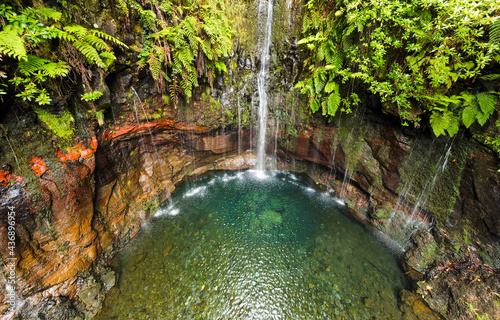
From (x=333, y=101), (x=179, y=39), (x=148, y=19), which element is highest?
(x=148, y=19)

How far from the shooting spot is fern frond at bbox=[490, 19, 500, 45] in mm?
3561

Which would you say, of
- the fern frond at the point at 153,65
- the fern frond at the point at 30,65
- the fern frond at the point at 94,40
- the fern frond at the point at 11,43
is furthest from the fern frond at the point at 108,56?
the fern frond at the point at 11,43

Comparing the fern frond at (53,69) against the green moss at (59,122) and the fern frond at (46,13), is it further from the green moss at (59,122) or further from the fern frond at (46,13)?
the green moss at (59,122)

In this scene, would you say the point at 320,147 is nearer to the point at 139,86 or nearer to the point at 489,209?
the point at 489,209

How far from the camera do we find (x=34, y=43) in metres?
3.48

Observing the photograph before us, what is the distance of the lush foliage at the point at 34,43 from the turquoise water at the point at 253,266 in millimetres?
5134

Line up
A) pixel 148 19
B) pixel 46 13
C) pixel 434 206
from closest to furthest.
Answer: pixel 46 13 < pixel 148 19 < pixel 434 206

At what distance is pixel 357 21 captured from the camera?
16.3ft

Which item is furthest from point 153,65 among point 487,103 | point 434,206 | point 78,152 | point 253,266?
point 434,206

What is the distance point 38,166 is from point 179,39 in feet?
16.4

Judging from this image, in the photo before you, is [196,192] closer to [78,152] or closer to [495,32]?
[78,152]

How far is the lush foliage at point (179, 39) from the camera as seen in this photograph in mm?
5441

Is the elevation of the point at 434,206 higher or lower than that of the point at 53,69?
lower

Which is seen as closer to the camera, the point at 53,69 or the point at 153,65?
the point at 53,69
